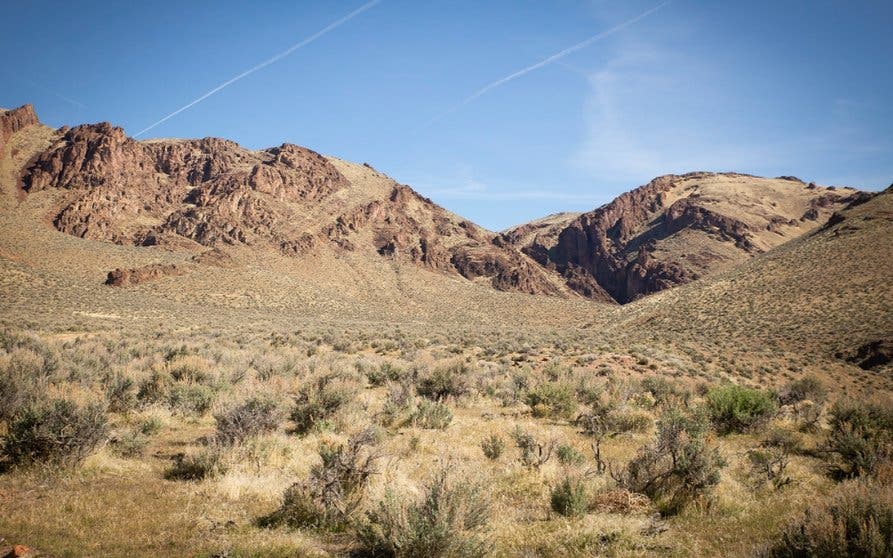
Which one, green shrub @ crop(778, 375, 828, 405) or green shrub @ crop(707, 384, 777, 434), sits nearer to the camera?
green shrub @ crop(707, 384, 777, 434)

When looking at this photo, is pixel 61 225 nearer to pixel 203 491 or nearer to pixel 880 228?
pixel 203 491

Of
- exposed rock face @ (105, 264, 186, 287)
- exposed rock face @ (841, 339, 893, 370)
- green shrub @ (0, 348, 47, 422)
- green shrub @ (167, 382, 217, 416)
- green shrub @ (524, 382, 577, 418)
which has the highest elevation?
exposed rock face @ (105, 264, 186, 287)

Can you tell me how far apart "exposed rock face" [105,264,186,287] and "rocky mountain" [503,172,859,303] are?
88.0 m

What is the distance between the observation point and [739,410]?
11.8 meters

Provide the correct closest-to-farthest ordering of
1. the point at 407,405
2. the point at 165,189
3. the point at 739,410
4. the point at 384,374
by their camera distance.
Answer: the point at 739,410
the point at 407,405
the point at 384,374
the point at 165,189

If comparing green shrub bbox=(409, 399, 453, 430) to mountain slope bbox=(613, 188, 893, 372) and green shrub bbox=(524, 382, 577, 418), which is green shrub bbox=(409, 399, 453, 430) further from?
mountain slope bbox=(613, 188, 893, 372)

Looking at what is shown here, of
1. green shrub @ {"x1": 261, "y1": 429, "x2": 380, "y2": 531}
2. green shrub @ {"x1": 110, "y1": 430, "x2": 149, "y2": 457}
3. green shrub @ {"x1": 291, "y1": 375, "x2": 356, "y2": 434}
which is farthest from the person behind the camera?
green shrub @ {"x1": 291, "y1": 375, "x2": 356, "y2": 434}

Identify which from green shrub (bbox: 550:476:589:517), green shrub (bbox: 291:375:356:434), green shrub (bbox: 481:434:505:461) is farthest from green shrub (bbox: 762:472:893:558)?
green shrub (bbox: 291:375:356:434)

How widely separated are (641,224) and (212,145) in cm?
12937

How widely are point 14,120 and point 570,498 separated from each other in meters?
135

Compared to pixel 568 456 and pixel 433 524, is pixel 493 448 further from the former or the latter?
pixel 433 524

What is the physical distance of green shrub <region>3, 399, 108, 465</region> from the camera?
670 centimetres

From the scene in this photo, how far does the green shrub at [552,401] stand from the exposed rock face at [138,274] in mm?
60269

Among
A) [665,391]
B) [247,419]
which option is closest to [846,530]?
[247,419]
